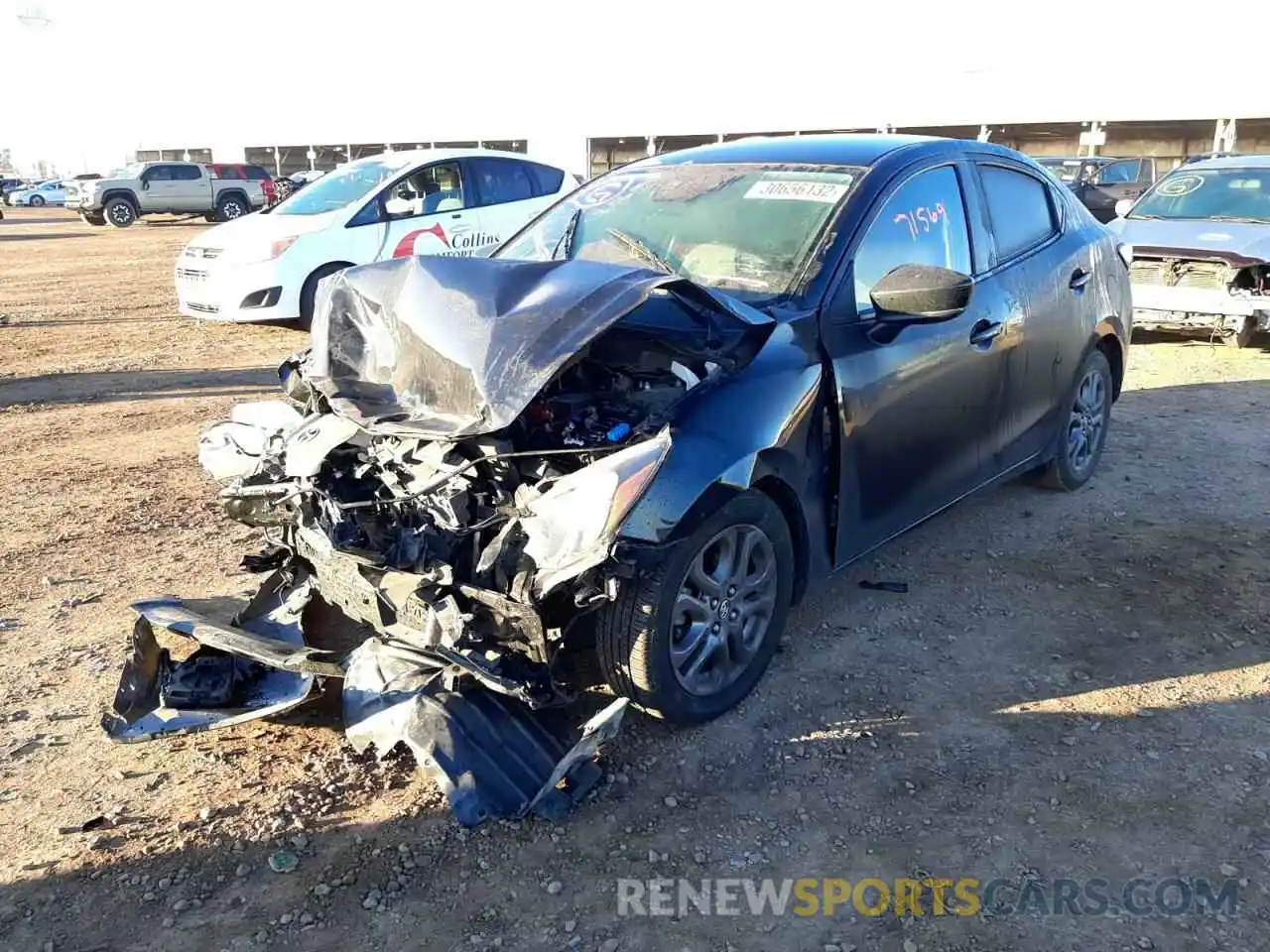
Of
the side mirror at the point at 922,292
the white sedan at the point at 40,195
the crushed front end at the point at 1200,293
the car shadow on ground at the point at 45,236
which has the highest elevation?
the white sedan at the point at 40,195

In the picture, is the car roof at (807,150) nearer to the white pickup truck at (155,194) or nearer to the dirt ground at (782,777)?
the dirt ground at (782,777)

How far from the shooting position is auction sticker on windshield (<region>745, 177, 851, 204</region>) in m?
3.79

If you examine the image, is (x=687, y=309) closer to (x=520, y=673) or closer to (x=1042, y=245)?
(x=520, y=673)

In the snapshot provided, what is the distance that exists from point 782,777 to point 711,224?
7.05ft

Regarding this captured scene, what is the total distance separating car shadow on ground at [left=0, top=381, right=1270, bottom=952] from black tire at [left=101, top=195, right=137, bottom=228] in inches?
1220

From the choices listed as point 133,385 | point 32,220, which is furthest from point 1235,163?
Result: point 32,220

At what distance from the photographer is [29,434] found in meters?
6.61

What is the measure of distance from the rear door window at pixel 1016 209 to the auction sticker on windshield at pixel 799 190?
101 centimetres

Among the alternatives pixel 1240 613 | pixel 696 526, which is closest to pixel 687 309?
pixel 696 526

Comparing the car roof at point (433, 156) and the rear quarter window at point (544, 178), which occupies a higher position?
the car roof at point (433, 156)

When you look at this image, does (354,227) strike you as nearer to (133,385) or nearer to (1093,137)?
(133,385)

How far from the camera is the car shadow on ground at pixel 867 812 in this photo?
98.0 inches

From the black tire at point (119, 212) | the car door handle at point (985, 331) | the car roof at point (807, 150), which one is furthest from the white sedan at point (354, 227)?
the black tire at point (119, 212)

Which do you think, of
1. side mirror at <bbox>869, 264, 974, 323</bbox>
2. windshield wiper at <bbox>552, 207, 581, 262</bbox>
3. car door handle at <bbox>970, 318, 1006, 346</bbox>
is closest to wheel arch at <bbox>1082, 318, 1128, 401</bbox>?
car door handle at <bbox>970, 318, 1006, 346</bbox>
